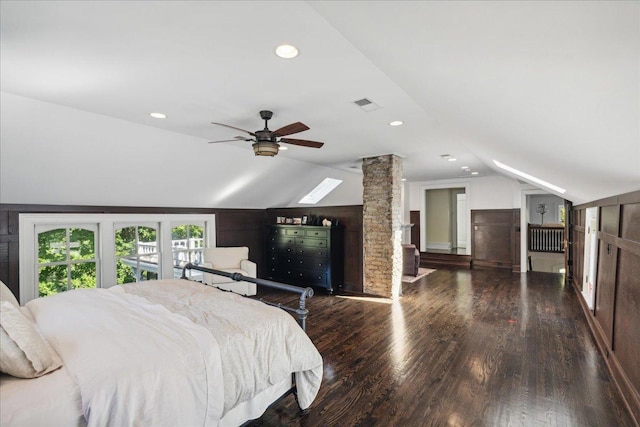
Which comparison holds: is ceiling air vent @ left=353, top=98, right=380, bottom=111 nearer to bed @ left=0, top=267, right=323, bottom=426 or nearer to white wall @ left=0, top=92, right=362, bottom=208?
bed @ left=0, top=267, right=323, bottom=426

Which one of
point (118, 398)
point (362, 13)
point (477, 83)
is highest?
point (362, 13)

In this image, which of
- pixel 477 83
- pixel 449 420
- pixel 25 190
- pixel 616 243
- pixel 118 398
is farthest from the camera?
pixel 25 190

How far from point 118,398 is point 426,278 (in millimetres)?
6445

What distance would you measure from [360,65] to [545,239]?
399 inches

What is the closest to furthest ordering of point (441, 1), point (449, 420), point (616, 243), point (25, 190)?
point (441, 1) → point (449, 420) → point (616, 243) → point (25, 190)

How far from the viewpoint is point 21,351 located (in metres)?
1.32

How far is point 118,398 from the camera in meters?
1.28

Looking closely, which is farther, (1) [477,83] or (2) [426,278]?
(2) [426,278]

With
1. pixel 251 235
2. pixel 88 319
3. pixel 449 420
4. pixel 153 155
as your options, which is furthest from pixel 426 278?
pixel 88 319

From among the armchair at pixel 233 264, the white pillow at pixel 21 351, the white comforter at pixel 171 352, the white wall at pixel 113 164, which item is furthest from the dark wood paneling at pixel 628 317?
the armchair at pixel 233 264

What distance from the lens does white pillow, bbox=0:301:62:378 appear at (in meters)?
1.28

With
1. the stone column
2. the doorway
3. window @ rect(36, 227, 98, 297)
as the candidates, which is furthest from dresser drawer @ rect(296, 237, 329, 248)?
the doorway

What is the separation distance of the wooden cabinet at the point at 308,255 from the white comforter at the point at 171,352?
335cm

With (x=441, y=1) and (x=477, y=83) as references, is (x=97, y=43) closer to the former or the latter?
(x=441, y=1)
